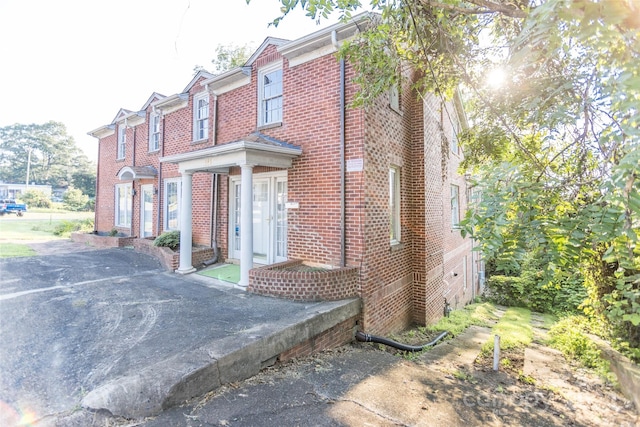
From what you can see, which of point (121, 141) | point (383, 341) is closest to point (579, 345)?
point (383, 341)

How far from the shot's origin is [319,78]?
739cm

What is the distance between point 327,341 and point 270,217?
12.9 ft

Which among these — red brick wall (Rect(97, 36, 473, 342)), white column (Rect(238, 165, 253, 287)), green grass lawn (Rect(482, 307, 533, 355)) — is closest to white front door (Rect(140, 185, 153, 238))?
red brick wall (Rect(97, 36, 473, 342))

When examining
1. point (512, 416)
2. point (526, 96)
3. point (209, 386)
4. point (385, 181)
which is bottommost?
point (512, 416)

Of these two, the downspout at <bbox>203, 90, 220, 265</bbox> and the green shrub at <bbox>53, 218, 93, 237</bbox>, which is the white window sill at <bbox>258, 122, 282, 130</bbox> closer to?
the downspout at <bbox>203, 90, 220, 265</bbox>

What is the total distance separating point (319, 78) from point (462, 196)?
35.8 ft

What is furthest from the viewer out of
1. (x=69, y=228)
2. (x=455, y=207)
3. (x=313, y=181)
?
(x=69, y=228)

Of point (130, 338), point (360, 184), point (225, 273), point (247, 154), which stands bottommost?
point (130, 338)

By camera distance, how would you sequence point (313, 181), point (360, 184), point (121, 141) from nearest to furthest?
point (360, 184) < point (313, 181) < point (121, 141)

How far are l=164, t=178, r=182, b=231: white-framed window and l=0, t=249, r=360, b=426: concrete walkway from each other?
397 cm

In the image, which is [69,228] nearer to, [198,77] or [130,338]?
[198,77]

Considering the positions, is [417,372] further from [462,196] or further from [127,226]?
[127,226]

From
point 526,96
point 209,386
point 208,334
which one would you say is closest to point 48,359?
point 208,334

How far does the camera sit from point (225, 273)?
8383mm
